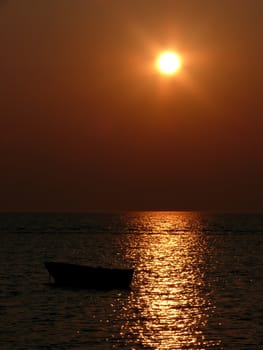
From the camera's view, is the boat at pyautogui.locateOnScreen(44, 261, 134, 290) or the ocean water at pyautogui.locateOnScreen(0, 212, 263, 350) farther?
the boat at pyautogui.locateOnScreen(44, 261, 134, 290)

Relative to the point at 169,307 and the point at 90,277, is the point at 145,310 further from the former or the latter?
the point at 90,277

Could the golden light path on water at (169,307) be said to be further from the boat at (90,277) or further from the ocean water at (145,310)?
the boat at (90,277)

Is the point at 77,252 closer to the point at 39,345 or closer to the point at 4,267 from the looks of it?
the point at 4,267

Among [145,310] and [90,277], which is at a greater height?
[90,277]

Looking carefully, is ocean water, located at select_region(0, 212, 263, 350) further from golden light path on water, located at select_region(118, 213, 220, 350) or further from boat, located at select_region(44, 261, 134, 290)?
boat, located at select_region(44, 261, 134, 290)

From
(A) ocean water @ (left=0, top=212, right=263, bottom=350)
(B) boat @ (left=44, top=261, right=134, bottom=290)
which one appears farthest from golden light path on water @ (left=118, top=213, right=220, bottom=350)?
(B) boat @ (left=44, top=261, right=134, bottom=290)

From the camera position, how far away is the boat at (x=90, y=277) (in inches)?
3437

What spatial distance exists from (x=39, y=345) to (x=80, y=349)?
2.91m

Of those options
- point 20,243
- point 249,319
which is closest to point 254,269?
point 249,319

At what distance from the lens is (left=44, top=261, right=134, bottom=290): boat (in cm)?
8729

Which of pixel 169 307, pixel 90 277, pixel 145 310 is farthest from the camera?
pixel 90 277

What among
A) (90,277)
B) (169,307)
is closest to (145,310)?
(169,307)

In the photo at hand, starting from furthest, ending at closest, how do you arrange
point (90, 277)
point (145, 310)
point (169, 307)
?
point (90, 277) < point (169, 307) < point (145, 310)

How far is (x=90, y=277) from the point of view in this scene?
88.1 meters
